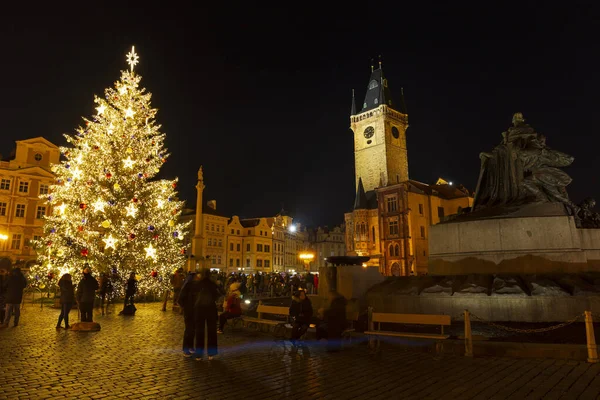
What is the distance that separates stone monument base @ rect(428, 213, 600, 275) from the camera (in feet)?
37.9

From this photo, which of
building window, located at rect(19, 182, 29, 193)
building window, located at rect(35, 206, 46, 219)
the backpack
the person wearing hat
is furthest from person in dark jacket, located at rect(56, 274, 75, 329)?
building window, located at rect(19, 182, 29, 193)

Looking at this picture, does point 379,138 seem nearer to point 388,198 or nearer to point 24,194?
point 388,198

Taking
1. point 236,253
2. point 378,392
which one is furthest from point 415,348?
point 236,253

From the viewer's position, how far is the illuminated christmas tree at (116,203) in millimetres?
17891

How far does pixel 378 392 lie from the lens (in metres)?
5.52

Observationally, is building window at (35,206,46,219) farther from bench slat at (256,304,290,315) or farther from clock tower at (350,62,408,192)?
clock tower at (350,62,408,192)

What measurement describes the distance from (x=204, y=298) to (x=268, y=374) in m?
2.11

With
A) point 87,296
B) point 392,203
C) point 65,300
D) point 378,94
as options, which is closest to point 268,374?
point 87,296

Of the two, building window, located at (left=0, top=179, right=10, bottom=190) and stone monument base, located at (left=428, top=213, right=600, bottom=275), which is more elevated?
building window, located at (left=0, top=179, right=10, bottom=190)

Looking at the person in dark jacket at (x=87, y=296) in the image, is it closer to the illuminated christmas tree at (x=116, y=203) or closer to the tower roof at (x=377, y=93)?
the illuminated christmas tree at (x=116, y=203)

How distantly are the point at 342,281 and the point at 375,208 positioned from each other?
54.2 meters

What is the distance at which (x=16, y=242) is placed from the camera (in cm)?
4056

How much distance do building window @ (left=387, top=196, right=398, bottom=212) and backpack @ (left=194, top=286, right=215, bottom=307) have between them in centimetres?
5481

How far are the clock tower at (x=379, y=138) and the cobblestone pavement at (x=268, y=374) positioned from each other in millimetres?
68459
